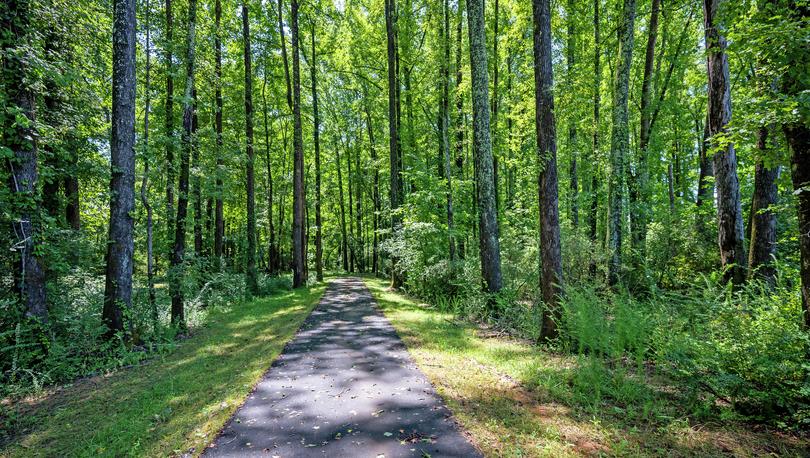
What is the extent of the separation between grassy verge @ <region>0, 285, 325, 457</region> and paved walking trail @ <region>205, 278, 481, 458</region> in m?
0.31

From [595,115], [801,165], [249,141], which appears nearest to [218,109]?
[249,141]

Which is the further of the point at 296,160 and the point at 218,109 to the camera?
the point at 296,160

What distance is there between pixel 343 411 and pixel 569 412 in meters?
2.54

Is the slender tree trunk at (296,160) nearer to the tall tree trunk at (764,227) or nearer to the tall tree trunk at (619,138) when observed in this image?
the tall tree trunk at (619,138)

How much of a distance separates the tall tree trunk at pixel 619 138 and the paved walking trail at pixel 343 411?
794cm

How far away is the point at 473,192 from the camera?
16.8 meters

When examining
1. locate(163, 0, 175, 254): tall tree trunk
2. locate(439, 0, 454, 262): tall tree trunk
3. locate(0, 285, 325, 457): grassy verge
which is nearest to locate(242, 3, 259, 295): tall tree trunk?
locate(163, 0, 175, 254): tall tree trunk

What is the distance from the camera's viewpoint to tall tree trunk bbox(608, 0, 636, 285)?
35.0 ft

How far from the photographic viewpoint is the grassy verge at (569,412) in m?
3.05

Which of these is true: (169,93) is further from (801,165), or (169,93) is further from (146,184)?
(801,165)

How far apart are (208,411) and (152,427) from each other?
542mm

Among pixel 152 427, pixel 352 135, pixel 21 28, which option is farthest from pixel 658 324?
pixel 352 135

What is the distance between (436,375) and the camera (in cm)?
506

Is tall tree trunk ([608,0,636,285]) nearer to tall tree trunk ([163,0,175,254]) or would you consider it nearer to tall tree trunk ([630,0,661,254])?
tall tree trunk ([630,0,661,254])
